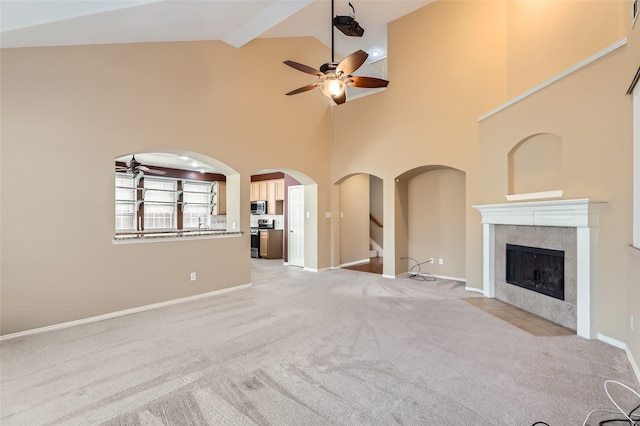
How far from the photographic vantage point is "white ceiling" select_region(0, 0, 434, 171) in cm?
283

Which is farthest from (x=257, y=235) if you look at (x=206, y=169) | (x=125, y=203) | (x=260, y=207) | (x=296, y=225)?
(x=125, y=203)

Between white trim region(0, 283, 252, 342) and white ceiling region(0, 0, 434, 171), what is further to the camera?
white trim region(0, 283, 252, 342)

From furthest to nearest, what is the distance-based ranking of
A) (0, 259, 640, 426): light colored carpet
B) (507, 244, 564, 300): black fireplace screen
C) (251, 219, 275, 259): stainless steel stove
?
(251, 219, 275, 259): stainless steel stove → (507, 244, 564, 300): black fireplace screen → (0, 259, 640, 426): light colored carpet

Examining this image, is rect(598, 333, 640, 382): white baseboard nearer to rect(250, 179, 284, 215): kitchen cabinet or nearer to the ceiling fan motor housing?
the ceiling fan motor housing

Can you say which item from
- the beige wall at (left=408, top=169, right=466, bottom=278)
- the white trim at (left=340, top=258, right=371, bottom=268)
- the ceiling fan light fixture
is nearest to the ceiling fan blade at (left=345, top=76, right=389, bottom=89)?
the ceiling fan light fixture

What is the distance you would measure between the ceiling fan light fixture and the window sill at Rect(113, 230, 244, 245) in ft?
9.52

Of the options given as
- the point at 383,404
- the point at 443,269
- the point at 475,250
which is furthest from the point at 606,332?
the point at 443,269

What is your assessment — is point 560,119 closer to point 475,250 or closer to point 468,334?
point 475,250

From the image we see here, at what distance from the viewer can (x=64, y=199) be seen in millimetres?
3449

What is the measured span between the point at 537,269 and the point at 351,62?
3546mm

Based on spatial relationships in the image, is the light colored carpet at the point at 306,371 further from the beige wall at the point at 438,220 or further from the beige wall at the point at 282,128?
the beige wall at the point at 438,220

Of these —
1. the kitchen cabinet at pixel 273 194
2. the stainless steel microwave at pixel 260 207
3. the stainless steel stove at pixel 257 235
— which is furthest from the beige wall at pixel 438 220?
the stainless steel microwave at pixel 260 207

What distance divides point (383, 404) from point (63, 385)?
2.41 meters

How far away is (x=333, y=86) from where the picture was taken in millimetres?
3607
